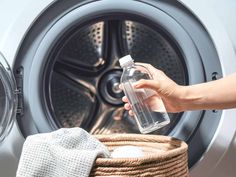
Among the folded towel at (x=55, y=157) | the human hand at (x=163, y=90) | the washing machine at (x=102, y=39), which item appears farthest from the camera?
the washing machine at (x=102, y=39)

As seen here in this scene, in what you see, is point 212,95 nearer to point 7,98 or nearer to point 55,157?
point 55,157

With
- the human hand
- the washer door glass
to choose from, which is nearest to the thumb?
the human hand

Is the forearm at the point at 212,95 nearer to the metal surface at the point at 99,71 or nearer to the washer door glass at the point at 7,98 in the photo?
the metal surface at the point at 99,71

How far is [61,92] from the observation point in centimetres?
123

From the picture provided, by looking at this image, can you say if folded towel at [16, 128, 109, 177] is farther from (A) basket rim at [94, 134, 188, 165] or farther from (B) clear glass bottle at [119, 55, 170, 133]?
(B) clear glass bottle at [119, 55, 170, 133]

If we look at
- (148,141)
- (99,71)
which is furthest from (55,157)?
(99,71)

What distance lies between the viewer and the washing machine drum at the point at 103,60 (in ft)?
3.56

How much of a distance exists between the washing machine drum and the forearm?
100 mm

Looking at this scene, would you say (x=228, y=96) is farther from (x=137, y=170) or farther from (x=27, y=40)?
(x=27, y=40)

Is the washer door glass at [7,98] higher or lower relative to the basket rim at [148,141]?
higher

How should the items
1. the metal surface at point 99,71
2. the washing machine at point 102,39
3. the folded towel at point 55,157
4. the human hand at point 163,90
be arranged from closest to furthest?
the folded towel at point 55,157, the human hand at point 163,90, the washing machine at point 102,39, the metal surface at point 99,71

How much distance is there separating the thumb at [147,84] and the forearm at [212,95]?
0.24 ft

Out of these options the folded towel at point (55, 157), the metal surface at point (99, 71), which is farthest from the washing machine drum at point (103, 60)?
the folded towel at point (55, 157)

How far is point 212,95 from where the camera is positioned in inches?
38.5
